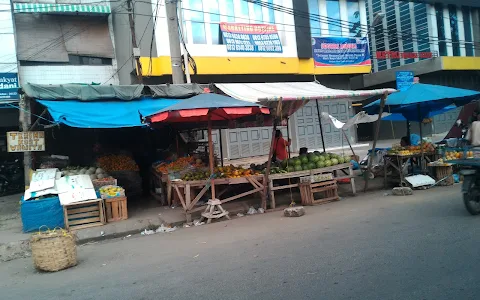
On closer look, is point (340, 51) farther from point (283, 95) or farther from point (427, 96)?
point (283, 95)

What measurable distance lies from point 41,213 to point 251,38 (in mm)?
11474

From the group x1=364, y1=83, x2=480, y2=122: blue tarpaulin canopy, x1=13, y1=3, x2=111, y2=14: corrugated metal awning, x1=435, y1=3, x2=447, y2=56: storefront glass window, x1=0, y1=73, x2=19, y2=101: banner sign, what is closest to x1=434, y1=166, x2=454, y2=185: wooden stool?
x1=364, y1=83, x2=480, y2=122: blue tarpaulin canopy

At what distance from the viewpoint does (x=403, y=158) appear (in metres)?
10.1

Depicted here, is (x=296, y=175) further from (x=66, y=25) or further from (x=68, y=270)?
(x=66, y=25)

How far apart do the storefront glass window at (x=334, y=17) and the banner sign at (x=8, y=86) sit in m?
14.1

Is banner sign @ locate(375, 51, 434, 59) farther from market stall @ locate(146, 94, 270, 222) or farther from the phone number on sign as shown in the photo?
market stall @ locate(146, 94, 270, 222)

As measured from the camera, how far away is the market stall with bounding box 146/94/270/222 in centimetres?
710

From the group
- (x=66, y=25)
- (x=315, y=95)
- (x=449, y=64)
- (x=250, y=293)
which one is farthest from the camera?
(x=449, y=64)

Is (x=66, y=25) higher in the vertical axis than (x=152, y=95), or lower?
higher

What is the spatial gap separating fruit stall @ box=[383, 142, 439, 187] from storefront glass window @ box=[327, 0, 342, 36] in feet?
31.9

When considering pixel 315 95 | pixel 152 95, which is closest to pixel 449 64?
pixel 315 95

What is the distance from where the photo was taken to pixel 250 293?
12.6 ft

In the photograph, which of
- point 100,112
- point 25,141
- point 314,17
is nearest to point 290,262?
point 100,112

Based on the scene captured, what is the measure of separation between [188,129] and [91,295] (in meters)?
7.48
